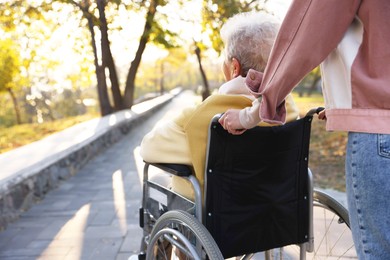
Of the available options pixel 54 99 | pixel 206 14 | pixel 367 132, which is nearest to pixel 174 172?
pixel 367 132

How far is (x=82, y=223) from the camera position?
3.62m

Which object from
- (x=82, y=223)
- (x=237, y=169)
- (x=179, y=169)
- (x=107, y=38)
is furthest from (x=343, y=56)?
(x=107, y=38)

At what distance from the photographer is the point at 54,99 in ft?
101

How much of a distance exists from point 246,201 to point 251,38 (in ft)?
1.96

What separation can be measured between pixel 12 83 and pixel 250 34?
74.1 feet

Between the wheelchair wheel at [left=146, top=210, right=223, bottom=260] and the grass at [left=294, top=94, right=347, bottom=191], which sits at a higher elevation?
the wheelchair wheel at [left=146, top=210, right=223, bottom=260]

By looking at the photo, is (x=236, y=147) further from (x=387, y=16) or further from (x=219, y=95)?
(x=387, y=16)

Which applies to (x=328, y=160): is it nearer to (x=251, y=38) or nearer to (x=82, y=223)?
(x=82, y=223)

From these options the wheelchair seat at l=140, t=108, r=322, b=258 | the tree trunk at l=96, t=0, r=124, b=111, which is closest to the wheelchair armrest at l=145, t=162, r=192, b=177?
the wheelchair seat at l=140, t=108, r=322, b=258

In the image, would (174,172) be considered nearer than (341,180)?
Yes

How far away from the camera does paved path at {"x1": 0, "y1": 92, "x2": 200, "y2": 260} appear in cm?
305

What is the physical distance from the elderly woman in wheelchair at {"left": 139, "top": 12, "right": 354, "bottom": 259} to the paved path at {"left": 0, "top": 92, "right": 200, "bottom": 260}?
382 millimetres

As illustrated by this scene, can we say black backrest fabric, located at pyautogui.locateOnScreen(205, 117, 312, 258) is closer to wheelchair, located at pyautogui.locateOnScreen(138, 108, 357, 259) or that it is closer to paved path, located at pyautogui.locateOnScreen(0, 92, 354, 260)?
wheelchair, located at pyautogui.locateOnScreen(138, 108, 357, 259)

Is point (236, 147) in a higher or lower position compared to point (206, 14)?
lower
